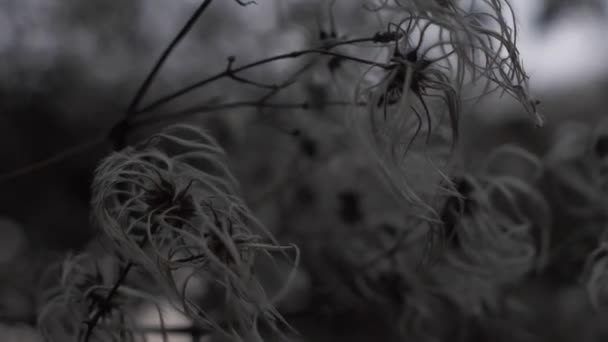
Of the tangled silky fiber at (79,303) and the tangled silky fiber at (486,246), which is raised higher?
the tangled silky fiber at (486,246)

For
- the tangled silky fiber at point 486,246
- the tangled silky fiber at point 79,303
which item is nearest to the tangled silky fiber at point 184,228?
the tangled silky fiber at point 79,303

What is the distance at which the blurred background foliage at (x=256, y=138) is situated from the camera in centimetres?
74

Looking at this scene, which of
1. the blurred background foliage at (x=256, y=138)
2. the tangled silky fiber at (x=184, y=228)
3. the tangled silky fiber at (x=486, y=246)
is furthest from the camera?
the blurred background foliage at (x=256, y=138)

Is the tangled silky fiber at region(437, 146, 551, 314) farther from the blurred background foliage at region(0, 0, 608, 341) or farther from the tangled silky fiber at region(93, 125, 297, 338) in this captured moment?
the tangled silky fiber at region(93, 125, 297, 338)

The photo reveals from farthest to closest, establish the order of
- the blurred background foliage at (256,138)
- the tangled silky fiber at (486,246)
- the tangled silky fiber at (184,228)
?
1. the blurred background foliage at (256,138)
2. the tangled silky fiber at (486,246)
3. the tangled silky fiber at (184,228)

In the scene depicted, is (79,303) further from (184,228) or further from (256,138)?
(256,138)

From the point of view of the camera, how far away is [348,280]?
0.69m

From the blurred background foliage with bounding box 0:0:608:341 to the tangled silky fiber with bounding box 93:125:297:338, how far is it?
156mm

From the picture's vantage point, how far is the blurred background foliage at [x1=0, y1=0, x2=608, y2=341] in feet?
2.44

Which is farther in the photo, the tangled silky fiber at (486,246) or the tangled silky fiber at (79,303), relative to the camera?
the tangled silky fiber at (486,246)

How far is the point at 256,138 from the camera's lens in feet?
3.37

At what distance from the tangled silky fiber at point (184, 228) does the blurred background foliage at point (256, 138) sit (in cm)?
16

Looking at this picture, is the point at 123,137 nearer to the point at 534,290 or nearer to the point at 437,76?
the point at 437,76

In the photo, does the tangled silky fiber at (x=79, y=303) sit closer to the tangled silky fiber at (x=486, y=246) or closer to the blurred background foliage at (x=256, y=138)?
the blurred background foliage at (x=256, y=138)
